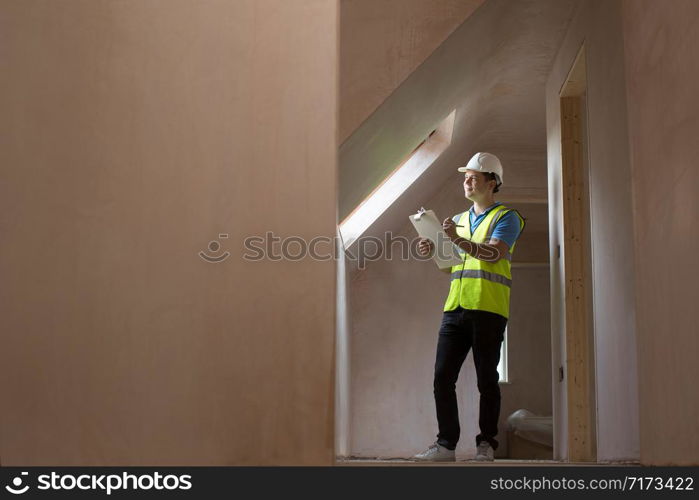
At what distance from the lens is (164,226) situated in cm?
264

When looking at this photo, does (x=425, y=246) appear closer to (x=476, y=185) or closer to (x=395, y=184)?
(x=476, y=185)

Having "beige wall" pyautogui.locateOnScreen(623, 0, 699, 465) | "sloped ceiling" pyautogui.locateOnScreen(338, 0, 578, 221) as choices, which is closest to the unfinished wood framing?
"sloped ceiling" pyautogui.locateOnScreen(338, 0, 578, 221)

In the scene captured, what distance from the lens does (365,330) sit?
8.59 meters

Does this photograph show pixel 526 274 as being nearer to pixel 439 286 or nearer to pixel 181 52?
pixel 439 286

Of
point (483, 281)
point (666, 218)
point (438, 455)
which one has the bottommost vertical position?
point (438, 455)

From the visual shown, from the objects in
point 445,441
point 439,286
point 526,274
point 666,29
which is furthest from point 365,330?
point 666,29

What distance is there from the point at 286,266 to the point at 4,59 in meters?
1.05

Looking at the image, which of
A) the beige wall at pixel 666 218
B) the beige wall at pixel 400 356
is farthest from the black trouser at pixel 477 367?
the beige wall at pixel 400 356

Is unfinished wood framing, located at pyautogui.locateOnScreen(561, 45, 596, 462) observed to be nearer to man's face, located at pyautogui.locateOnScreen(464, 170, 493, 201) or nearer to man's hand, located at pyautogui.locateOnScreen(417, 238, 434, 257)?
man's face, located at pyautogui.locateOnScreen(464, 170, 493, 201)

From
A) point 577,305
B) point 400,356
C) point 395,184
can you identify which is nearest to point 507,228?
point 577,305

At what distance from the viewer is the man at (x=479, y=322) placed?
13.4 ft

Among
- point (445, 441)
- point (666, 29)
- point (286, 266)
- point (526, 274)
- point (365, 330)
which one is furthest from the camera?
point (526, 274)

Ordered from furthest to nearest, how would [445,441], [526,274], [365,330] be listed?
[526,274], [365,330], [445,441]

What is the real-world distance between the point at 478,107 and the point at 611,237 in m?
3.21
